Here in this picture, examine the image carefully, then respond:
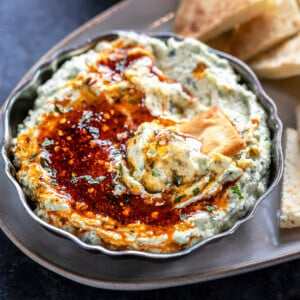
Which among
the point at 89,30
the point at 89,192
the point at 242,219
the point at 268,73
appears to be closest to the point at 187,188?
the point at 242,219

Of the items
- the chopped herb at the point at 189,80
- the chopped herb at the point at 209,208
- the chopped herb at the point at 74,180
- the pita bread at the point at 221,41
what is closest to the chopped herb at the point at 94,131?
the chopped herb at the point at 74,180

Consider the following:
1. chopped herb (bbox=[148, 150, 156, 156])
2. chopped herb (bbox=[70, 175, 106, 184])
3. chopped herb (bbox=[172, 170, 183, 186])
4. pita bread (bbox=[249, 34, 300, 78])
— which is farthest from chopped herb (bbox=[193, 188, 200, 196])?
pita bread (bbox=[249, 34, 300, 78])

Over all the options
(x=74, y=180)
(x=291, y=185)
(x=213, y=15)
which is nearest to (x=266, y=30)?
(x=213, y=15)

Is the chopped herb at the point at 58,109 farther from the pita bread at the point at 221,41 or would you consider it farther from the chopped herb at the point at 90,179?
the pita bread at the point at 221,41

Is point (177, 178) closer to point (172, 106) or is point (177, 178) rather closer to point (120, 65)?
point (172, 106)

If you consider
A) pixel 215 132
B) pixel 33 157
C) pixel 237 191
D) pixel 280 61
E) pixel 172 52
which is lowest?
pixel 280 61

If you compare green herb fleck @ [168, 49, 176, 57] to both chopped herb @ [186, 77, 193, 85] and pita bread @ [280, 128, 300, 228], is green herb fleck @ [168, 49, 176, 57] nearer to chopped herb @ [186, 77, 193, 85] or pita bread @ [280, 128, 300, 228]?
chopped herb @ [186, 77, 193, 85]
